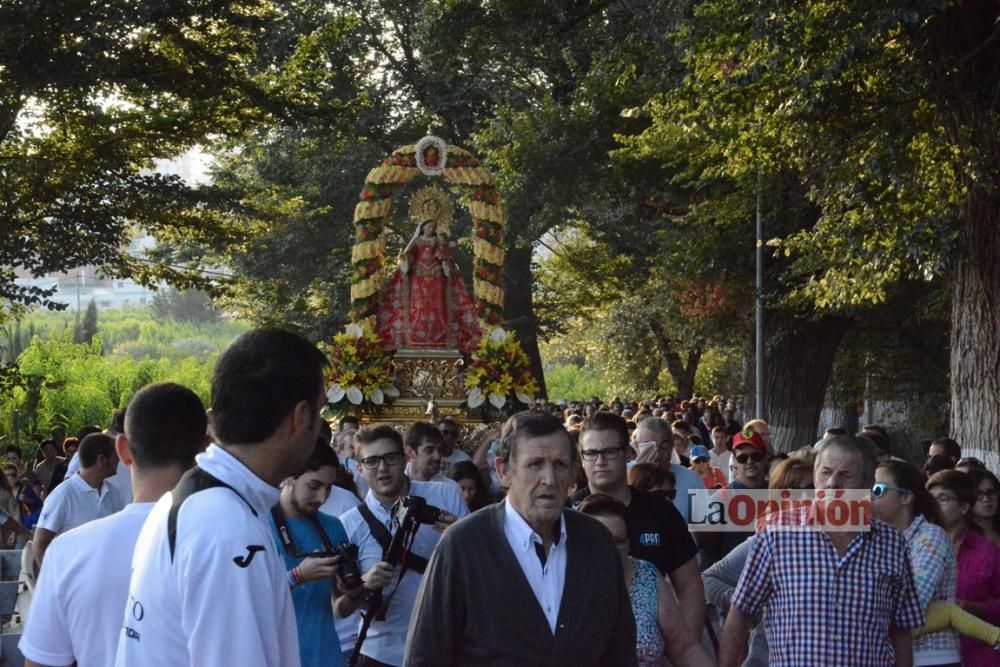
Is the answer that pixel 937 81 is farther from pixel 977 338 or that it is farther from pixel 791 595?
pixel 791 595

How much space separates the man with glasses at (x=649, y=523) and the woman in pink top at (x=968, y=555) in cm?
183

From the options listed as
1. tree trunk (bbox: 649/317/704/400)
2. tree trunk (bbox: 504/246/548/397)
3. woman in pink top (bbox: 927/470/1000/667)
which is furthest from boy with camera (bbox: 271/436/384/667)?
tree trunk (bbox: 649/317/704/400)

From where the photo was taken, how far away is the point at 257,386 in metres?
3.59

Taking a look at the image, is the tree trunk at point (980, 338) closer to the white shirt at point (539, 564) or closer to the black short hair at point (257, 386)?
the white shirt at point (539, 564)

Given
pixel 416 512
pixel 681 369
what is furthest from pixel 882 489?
pixel 681 369

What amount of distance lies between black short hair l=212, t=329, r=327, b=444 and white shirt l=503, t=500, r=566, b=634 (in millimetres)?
1330

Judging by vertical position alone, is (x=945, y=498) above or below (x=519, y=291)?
below

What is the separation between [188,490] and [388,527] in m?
3.95

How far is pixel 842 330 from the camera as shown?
28500 mm

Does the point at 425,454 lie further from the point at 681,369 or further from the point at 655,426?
the point at 681,369

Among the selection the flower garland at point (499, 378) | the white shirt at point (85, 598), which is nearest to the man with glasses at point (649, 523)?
the white shirt at point (85, 598)

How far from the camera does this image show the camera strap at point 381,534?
6.98 metres

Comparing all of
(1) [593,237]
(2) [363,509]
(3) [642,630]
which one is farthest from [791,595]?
(1) [593,237]

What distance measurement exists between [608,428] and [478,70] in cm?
3398
